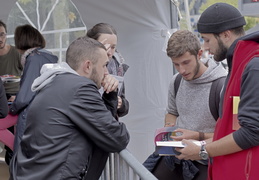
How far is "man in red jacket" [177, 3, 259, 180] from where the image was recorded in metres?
1.84

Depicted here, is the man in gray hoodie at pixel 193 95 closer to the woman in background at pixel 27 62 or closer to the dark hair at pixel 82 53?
the dark hair at pixel 82 53

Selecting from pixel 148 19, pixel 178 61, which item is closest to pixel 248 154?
pixel 178 61

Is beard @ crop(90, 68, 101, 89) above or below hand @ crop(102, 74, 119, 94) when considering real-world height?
above

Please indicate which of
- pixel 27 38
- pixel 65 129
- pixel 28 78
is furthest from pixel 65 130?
pixel 27 38

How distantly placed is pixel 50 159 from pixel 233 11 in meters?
1.09

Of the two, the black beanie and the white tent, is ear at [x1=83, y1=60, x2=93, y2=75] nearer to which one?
the black beanie

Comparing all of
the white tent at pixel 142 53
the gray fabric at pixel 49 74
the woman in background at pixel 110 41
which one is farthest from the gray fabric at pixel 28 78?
the gray fabric at pixel 49 74

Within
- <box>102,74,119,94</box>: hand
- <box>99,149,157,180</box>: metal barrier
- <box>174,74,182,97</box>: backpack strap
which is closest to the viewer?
<box>99,149,157,180</box>: metal barrier

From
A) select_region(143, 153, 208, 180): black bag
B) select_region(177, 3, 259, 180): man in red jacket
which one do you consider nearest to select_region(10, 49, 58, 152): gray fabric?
select_region(143, 153, 208, 180): black bag

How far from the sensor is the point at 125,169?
90.7 inches

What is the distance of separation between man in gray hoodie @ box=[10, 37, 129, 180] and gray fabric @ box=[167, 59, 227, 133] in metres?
0.57

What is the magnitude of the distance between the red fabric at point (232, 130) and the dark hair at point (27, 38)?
2.61 metres

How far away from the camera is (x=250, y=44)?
192cm

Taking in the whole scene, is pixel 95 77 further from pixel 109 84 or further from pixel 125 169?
pixel 125 169
